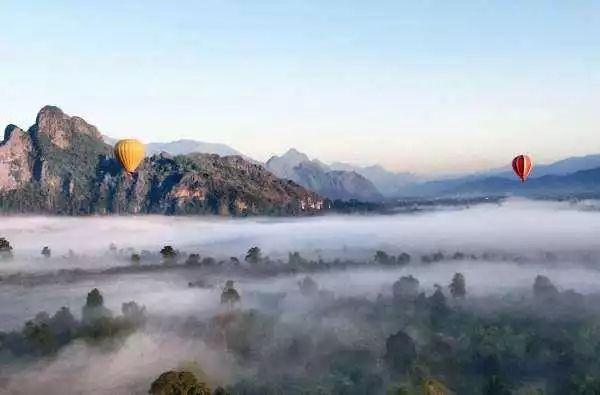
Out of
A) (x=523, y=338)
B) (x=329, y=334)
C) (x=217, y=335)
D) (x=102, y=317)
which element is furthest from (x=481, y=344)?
(x=102, y=317)

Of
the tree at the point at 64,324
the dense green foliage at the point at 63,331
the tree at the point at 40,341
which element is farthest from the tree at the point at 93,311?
the tree at the point at 40,341

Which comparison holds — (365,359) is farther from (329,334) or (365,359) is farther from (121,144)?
(121,144)

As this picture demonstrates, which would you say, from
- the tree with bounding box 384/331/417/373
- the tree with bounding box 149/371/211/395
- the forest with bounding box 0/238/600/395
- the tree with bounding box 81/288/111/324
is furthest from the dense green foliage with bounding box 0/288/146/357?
the tree with bounding box 149/371/211/395

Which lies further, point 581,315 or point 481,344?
point 581,315

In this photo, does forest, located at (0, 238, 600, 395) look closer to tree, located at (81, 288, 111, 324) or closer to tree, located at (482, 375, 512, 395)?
tree, located at (482, 375, 512, 395)

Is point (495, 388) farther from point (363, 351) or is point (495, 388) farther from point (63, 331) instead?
point (63, 331)

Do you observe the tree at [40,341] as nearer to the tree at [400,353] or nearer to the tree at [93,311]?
the tree at [93,311]

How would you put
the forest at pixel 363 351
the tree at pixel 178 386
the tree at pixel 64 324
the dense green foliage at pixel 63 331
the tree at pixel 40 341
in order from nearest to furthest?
the tree at pixel 178 386 → the forest at pixel 363 351 → the tree at pixel 40 341 → the dense green foliage at pixel 63 331 → the tree at pixel 64 324
